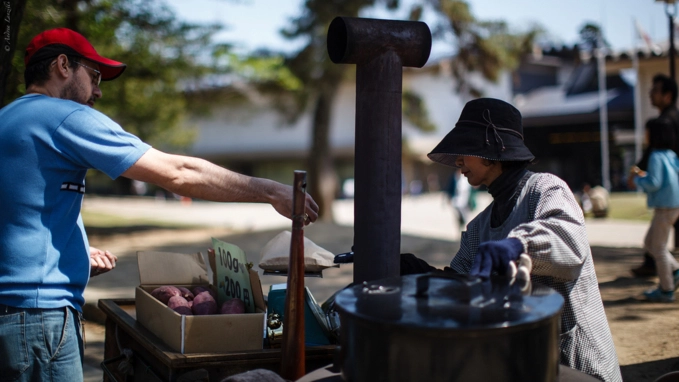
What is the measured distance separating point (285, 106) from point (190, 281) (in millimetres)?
13656

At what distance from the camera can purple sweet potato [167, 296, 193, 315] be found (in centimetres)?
256

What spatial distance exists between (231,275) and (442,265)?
647 cm

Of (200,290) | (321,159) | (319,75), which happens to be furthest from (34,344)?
(321,159)

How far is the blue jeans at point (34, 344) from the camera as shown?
6.75 ft

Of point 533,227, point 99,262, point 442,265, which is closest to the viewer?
point 533,227

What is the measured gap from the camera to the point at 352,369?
168 centimetres

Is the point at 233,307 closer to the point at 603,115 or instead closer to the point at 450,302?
the point at 450,302

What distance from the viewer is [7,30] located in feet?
13.4

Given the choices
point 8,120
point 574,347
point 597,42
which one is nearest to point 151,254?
point 8,120

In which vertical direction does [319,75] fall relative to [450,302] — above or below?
above

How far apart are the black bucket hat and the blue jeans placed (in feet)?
4.67

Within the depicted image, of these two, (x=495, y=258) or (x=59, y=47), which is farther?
(x=59, y=47)

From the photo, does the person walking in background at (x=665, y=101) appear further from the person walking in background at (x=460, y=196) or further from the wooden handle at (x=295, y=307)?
the person walking in background at (x=460, y=196)

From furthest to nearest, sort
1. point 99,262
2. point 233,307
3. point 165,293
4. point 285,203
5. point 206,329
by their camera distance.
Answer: point 165,293, point 99,262, point 233,307, point 206,329, point 285,203
